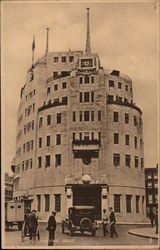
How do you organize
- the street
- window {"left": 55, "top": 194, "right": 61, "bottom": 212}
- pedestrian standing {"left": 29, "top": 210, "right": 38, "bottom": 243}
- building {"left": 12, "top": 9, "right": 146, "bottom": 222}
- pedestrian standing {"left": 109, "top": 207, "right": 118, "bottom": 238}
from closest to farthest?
the street < pedestrian standing {"left": 29, "top": 210, "right": 38, "bottom": 243} < pedestrian standing {"left": 109, "top": 207, "right": 118, "bottom": 238} < window {"left": 55, "top": 194, "right": 61, "bottom": 212} < building {"left": 12, "top": 9, "right": 146, "bottom": 222}

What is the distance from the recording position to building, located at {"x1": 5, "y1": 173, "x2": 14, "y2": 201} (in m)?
7.12

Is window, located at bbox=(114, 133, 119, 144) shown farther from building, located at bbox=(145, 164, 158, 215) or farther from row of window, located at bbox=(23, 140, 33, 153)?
row of window, located at bbox=(23, 140, 33, 153)

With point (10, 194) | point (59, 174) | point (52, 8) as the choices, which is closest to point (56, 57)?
point (52, 8)

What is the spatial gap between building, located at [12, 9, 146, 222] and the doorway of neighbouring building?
0.02 meters

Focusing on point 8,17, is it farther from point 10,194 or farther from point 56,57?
point 10,194

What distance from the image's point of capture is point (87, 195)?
26.5 ft

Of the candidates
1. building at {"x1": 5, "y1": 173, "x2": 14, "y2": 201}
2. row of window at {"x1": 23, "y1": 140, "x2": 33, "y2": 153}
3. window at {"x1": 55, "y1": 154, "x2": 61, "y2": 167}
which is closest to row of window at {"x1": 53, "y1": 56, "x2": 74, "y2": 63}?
row of window at {"x1": 23, "y1": 140, "x2": 33, "y2": 153}

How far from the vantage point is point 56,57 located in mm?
8234

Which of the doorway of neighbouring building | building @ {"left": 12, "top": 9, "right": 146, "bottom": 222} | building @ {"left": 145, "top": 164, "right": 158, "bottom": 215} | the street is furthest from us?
building @ {"left": 12, "top": 9, "right": 146, "bottom": 222}

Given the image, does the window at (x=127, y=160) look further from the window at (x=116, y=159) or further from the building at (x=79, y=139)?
the window at (x=116, y=159)

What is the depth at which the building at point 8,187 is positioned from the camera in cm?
712

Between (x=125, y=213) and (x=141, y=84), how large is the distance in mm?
2327

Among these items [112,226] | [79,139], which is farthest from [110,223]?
[79,139]

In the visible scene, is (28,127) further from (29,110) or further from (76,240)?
(76,240)
